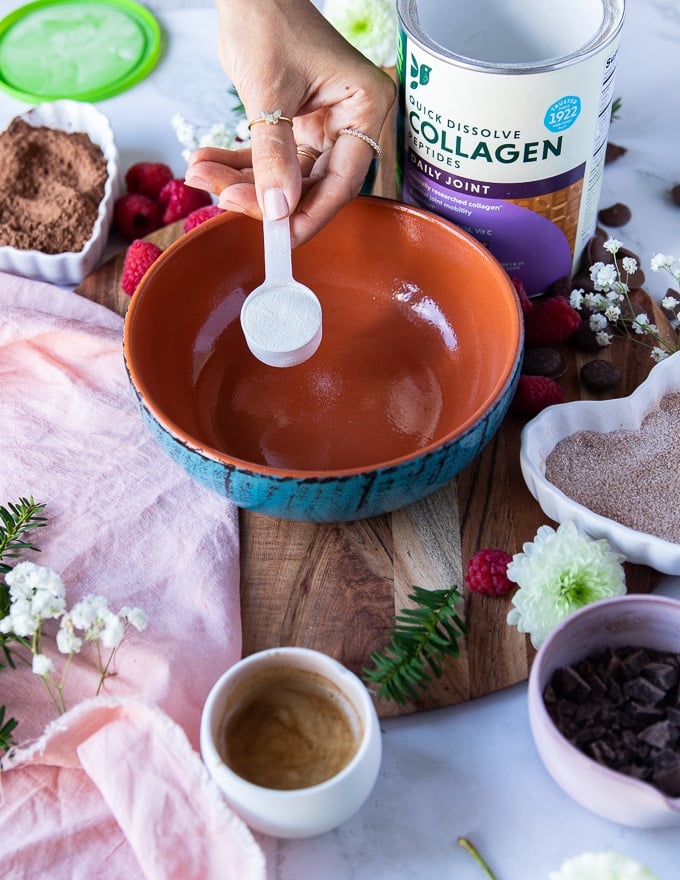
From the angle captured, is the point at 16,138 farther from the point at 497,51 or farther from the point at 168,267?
the point at 497,51

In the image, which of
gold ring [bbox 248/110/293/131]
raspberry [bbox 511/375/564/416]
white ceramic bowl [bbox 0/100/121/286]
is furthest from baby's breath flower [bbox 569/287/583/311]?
white ceramic bowl [bbox 0/100/121/286]

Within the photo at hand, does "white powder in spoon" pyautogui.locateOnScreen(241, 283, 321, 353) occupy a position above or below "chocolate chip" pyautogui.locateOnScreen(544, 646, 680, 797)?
above

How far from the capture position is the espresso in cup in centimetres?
86

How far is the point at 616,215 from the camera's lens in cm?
137

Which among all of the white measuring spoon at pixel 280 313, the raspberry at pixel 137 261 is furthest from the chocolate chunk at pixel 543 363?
the raspberry at pixel 137 261

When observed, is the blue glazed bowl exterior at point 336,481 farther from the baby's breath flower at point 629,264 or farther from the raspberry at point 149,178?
the raspberry at point 149,178

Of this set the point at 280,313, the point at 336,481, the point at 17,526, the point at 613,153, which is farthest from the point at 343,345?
the point at 613,153

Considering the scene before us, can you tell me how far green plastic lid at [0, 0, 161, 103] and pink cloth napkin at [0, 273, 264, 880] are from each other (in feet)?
1.40

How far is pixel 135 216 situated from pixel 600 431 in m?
0.66

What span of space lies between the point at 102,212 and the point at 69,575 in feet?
1.70

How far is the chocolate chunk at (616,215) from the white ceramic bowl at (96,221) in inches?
25.3

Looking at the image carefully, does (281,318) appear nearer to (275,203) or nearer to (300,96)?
(275,203)

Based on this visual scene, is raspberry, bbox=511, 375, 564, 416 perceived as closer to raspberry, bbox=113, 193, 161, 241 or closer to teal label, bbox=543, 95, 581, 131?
teal label, bbox=543, 95, 581, 131

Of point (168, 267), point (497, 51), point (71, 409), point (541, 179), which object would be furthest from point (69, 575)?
point (497, 51)
